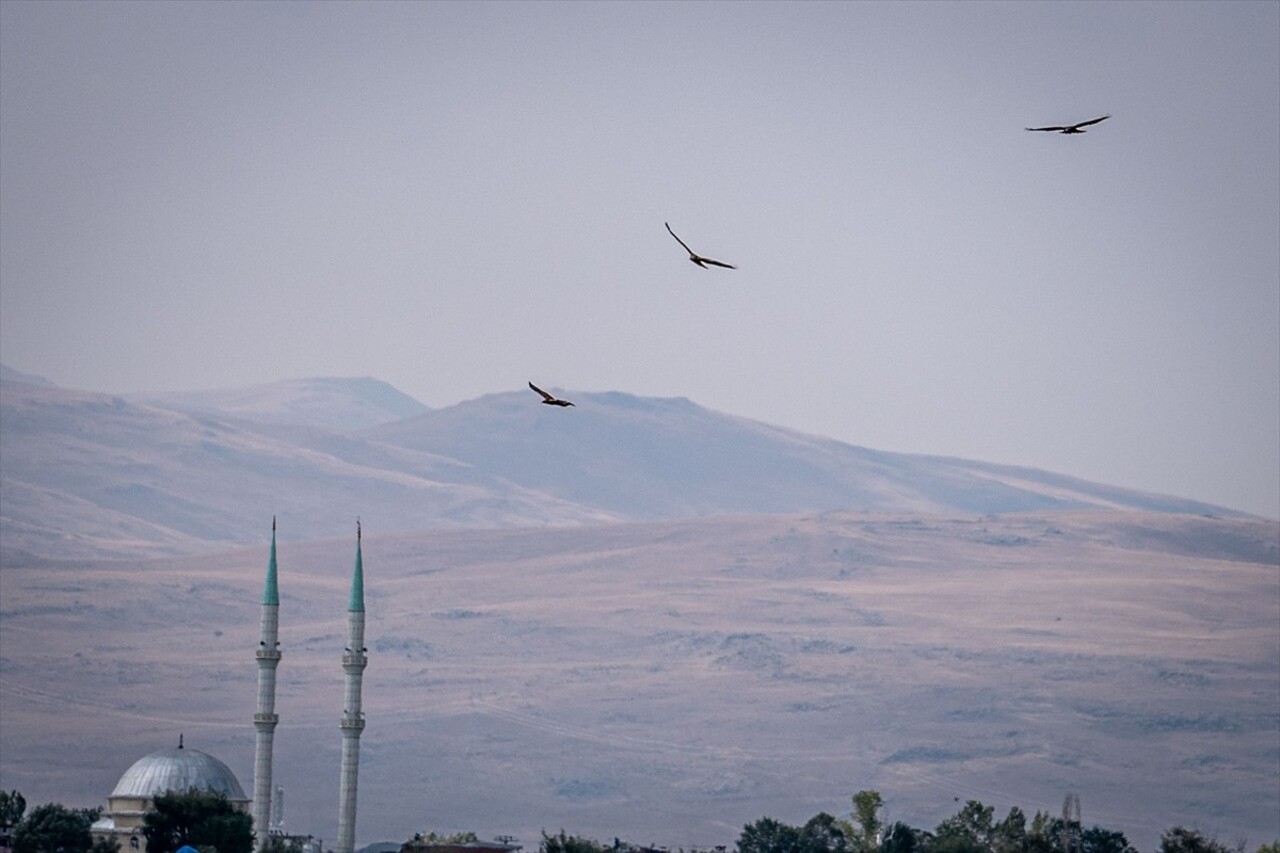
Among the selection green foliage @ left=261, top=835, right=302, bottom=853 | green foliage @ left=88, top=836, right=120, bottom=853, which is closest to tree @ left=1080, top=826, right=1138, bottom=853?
green foliage @ left=261, top=835, right=302, bottom=853

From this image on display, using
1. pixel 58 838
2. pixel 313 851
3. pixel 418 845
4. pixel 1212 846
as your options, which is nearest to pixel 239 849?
pixel 58 838

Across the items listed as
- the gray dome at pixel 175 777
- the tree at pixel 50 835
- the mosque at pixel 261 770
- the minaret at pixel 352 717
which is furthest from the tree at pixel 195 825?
the minaret at pixel 352 717

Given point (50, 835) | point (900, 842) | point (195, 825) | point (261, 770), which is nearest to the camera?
point (195, 825)

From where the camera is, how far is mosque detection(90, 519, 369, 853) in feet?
490

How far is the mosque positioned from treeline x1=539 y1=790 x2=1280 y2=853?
13.0 m

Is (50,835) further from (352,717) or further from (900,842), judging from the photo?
(900,842)

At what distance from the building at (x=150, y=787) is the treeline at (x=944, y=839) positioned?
790 inches

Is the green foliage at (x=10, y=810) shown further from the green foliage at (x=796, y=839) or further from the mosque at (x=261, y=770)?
the green foliage at (x=796, y=839)

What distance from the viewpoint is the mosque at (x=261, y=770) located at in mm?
149500

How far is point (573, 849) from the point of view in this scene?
143250 millimetres

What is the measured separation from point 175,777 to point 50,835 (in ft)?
36.7

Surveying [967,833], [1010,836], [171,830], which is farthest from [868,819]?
[171,830]

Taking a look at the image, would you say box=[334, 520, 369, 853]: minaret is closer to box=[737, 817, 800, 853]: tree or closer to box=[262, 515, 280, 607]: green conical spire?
box=[262, 515, 280, 607]: green conical spire

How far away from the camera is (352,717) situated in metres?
151
